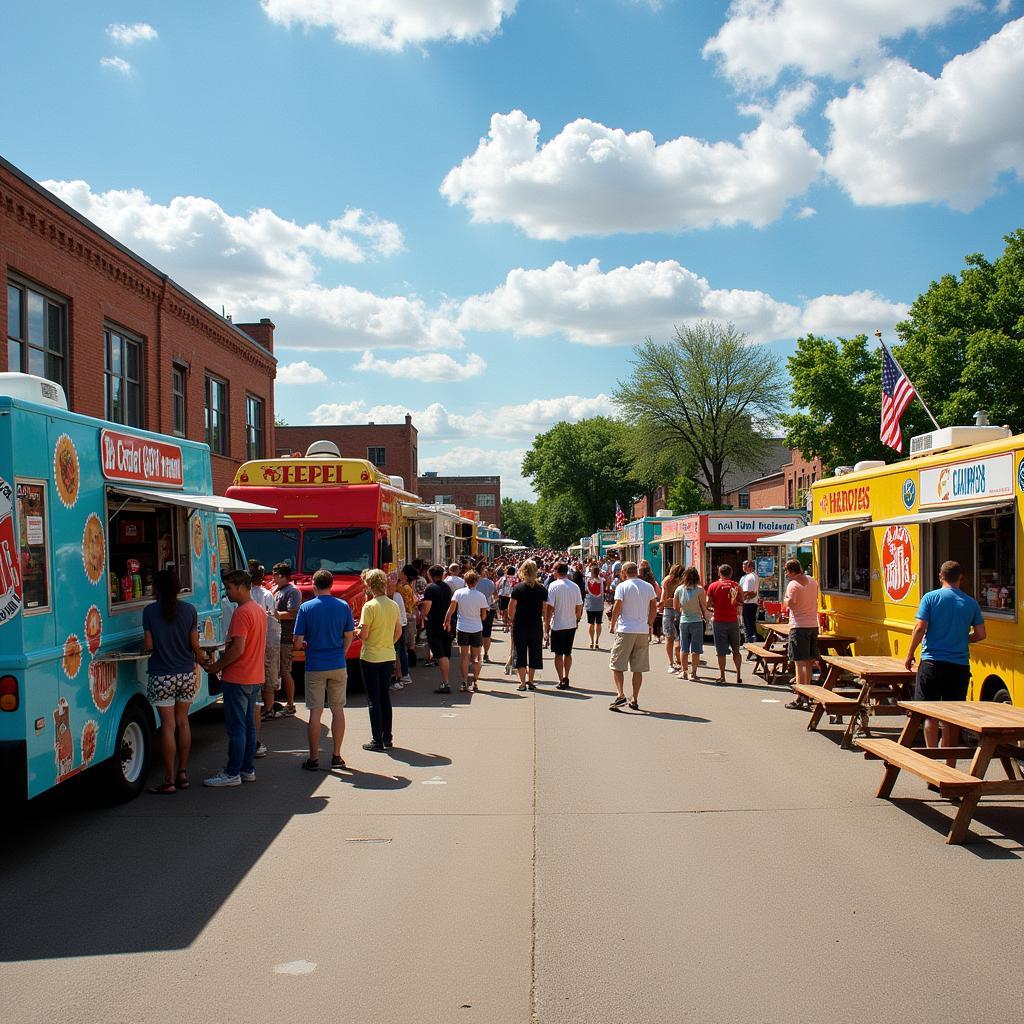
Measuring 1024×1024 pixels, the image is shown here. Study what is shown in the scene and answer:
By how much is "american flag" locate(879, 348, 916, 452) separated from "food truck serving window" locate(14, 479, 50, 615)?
12.9 m

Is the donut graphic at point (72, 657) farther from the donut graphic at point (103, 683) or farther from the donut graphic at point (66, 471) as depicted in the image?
the donut graphic at point (66, 471)

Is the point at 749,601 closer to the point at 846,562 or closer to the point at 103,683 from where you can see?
Answer: the point at 846,562

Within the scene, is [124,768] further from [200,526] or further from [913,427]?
[913,427]

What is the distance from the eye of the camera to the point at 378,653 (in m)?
9.72

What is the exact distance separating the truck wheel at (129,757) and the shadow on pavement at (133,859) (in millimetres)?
126

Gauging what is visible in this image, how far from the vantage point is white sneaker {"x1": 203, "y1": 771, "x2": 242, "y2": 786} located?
8.38 m

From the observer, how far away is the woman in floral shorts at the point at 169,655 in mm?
7957

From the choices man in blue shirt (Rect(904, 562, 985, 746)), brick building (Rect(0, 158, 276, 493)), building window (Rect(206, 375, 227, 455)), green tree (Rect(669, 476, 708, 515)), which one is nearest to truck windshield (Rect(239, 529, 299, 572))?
brick building (Rect(0, 158, 276, 493))

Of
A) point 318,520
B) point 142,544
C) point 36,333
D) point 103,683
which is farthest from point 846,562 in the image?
point 36,333

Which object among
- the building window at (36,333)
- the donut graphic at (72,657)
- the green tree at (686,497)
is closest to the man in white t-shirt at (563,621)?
the donut graphic at (72,657)

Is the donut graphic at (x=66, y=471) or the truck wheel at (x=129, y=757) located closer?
the donut graphic at (x=66, y=471)

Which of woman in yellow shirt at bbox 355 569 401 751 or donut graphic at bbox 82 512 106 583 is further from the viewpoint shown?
woman in yellow shirt at bbox 355 569 401 751

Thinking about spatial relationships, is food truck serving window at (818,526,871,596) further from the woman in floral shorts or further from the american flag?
the woman in floral shorts

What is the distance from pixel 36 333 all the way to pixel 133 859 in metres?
12.6
